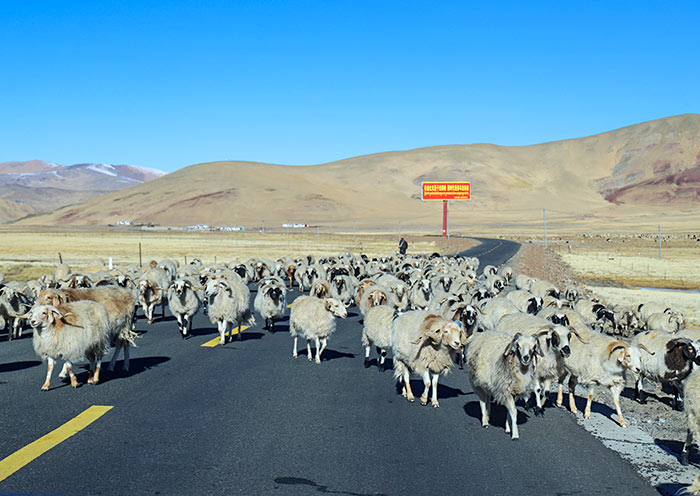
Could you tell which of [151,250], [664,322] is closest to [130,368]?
[664,322]

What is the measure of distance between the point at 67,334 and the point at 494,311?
30.7 feet

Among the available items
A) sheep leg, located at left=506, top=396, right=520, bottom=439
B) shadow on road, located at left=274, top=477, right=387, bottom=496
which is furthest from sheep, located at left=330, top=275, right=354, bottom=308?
shadow on road, located at left=274, top=477, right=387, bottom=496

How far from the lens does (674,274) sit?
4759 centimetres

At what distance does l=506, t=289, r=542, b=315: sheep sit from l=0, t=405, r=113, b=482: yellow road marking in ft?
35.4

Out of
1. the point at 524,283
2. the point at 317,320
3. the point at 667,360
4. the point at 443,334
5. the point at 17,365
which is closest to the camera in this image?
the point at 443,334

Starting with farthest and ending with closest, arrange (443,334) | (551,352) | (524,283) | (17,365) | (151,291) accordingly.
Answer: (524,283) → (151,291) → (17,365) → (551,352) → (443,334)

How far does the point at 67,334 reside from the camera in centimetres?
1095

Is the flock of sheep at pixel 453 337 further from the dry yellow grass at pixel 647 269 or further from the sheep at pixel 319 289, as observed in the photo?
the dry yellow grass at pixel 647 269

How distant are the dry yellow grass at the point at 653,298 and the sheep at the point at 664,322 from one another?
750 centimetres

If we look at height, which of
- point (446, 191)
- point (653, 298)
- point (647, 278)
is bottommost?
point (647, 278)

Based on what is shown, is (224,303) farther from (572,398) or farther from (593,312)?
(593,312)

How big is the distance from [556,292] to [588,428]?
10768mm

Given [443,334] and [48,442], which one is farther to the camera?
[443,334]

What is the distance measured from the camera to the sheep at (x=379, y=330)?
13076mm
